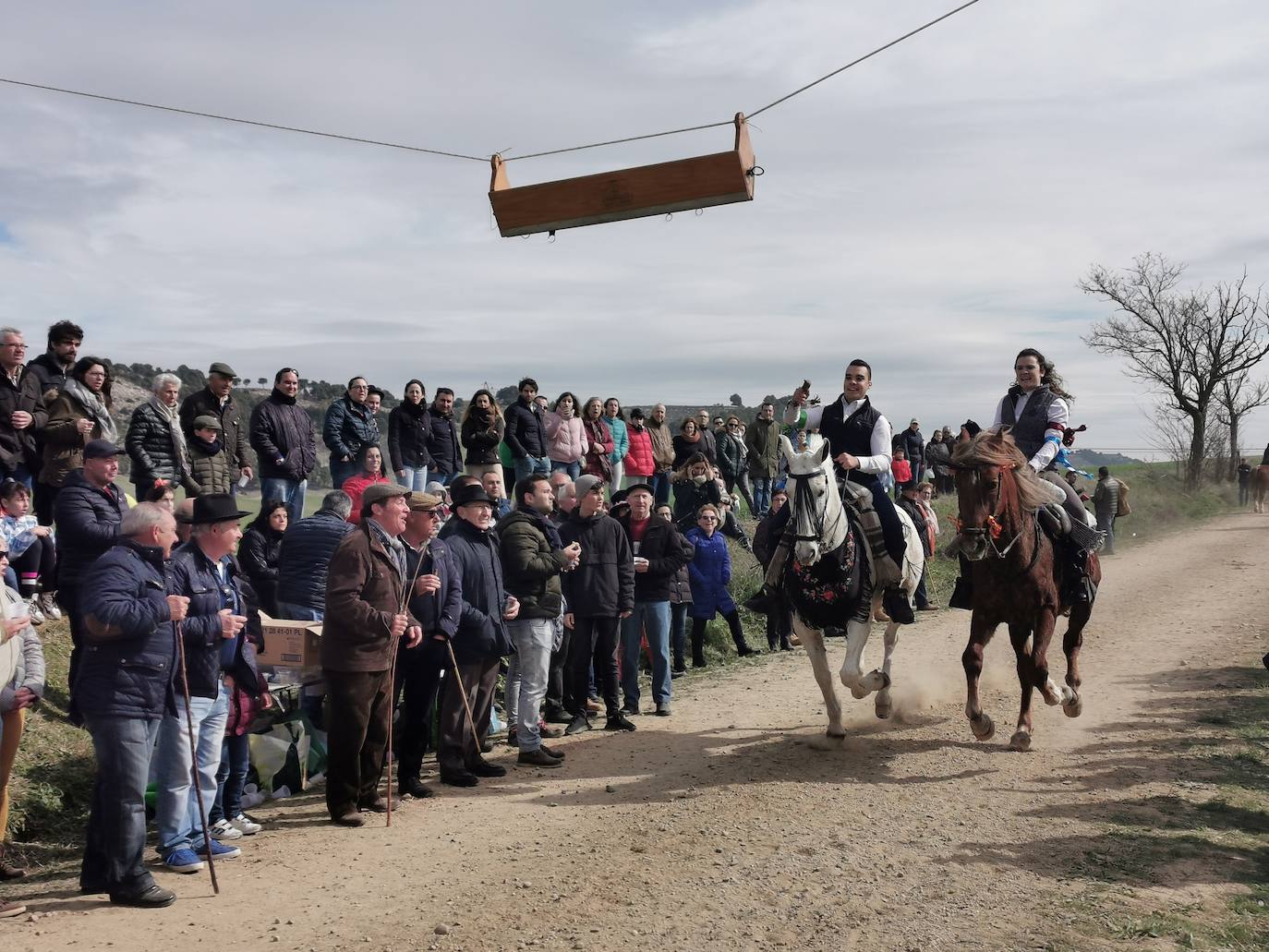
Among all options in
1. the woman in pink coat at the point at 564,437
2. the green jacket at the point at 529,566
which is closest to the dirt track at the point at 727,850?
the green jacket at the point at 529,566

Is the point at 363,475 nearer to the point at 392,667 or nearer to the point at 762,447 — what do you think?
the point at 392,667

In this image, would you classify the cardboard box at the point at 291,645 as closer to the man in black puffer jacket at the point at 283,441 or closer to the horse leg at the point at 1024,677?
the man in black puffer jacket at the point at 283,441

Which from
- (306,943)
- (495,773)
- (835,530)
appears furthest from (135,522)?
(835,530)

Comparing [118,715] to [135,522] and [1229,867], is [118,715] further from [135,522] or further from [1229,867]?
[1229,867]

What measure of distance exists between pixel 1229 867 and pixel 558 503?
7084mm

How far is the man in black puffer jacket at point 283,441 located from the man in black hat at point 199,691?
5.29m

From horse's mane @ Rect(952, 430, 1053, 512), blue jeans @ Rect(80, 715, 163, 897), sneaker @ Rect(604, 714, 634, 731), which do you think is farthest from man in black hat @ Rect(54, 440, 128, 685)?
horse's mane @ Rect(952, 430, 1053, 512)

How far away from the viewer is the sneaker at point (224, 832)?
7574 millimetres

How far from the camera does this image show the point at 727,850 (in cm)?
721

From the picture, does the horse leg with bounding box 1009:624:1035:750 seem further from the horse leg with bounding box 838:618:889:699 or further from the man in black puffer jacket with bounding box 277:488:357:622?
the man in black puffer jacket with bounding box 277:488:357:622

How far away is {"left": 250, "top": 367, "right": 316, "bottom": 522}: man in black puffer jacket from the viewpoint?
1244 centimetres

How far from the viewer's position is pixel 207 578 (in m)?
7.05

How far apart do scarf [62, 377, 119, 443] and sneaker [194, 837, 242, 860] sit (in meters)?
5.02

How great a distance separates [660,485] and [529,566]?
31.4 feet
